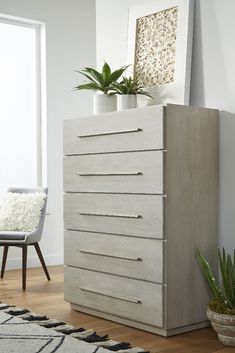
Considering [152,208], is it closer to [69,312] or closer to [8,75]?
[69,312]

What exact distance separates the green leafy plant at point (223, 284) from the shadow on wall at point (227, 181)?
0.49 feet

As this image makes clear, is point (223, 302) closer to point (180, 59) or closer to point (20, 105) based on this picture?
point (180, 59)

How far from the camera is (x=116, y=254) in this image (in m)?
3.03

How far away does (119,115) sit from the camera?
300 centimetres

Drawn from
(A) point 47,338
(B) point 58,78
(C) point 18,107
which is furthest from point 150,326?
(B) point 58,78

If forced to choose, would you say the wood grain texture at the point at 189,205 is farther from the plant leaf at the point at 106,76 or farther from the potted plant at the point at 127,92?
the plant leaf at the point at 106,76

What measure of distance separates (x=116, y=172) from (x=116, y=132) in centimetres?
22

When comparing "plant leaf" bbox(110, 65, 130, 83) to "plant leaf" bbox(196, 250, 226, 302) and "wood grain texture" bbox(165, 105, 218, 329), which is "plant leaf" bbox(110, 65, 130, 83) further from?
"plant leaf" bbox(196, 250, 226, 302)

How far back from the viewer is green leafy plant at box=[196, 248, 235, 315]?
271 centimetres

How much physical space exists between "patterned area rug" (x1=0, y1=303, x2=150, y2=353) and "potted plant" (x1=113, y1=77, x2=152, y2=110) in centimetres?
130

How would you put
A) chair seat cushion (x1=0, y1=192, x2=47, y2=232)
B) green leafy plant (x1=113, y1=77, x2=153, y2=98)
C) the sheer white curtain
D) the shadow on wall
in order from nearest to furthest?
1. the shadow on wall
2. green leafy plant (x1=113, y1=77, x2=153, y2=98)
3. chair seat cushion (x1=0, y1=192, x2=47, y2=232)
4. the sheer white curtain

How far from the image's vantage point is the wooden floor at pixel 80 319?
2.64 meters

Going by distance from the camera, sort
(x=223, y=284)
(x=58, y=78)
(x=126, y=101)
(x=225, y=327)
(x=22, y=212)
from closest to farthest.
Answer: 1. (x=225, y=327)
2. (x=223, y=284)
3. (x=126, y=101)
4. (x=22, y=212)
5. (x=58, y=78)

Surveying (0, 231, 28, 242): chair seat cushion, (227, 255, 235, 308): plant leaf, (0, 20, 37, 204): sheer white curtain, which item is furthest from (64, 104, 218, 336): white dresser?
(0, 20, 37, 204): sheer white curtain
